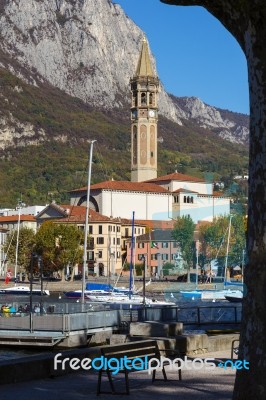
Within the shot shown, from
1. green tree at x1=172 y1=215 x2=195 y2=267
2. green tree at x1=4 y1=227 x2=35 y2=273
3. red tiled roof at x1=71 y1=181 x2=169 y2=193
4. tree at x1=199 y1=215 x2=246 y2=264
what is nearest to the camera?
tree at x1=199 y1=215 x2=246 y2=264

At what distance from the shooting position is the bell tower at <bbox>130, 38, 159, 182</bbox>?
167 metres

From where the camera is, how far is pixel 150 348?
1506cm

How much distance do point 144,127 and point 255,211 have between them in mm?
158654

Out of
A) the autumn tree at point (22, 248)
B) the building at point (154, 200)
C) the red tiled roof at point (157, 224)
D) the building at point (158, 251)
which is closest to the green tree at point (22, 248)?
the autumn tree at point (22, 248)

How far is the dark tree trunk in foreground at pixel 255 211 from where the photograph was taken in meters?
10.6

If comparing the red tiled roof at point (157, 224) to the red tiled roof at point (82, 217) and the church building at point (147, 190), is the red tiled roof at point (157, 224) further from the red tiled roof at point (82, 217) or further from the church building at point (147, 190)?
the red tiled roof at point (82, 217)

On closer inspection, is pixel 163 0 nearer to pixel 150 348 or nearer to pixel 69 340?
pixel 150 348

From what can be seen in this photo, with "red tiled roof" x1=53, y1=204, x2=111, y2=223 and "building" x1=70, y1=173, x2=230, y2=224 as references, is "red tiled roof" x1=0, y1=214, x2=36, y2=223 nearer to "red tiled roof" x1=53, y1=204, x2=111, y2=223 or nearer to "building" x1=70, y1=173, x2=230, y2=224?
"building" x1=70, y1=173, x2=230, y2=224

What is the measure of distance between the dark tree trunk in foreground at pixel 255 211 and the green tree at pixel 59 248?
9885 cm

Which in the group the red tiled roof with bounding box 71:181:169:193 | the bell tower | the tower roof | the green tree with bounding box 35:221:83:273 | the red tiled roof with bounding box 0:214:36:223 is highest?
the tower roof

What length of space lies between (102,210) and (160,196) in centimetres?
1175

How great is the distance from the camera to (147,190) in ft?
494

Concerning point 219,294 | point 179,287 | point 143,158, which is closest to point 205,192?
point 143,158

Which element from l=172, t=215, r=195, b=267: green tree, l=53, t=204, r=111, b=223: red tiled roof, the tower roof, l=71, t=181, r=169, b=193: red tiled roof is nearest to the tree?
l=172, t=215, r=195, b=267: green tree
